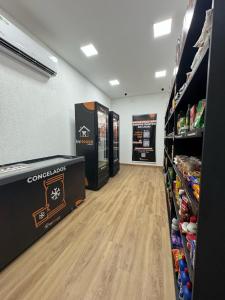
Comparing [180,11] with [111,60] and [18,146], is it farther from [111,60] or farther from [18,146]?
[18,146]

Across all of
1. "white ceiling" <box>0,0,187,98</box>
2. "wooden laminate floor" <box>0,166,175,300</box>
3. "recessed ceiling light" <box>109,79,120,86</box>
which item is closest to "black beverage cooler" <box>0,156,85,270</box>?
"wooden laminate floor" <box>0,166,175,300</box>

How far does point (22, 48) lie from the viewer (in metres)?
1.73

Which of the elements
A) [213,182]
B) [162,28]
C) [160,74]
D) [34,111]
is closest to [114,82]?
[160,74]

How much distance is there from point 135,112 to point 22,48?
14.3 feet

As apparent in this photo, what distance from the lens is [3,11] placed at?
5.66 feet

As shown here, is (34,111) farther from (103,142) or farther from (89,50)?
(103,142)

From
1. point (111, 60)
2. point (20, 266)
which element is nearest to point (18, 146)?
point (20, 266)

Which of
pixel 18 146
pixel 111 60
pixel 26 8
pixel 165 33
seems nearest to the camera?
pixel 26 8

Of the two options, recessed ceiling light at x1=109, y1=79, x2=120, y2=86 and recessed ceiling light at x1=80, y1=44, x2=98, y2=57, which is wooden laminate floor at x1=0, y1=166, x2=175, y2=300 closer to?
recessed ceiling light at x1=80, y1=44, x2=98, y2=57

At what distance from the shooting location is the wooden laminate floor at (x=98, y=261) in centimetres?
107

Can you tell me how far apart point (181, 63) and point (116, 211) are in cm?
218

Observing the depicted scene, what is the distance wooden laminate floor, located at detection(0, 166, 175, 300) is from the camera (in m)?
1.07

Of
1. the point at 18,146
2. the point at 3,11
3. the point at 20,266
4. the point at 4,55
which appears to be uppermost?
the point at 3,11

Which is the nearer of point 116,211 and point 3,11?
point 3,11
